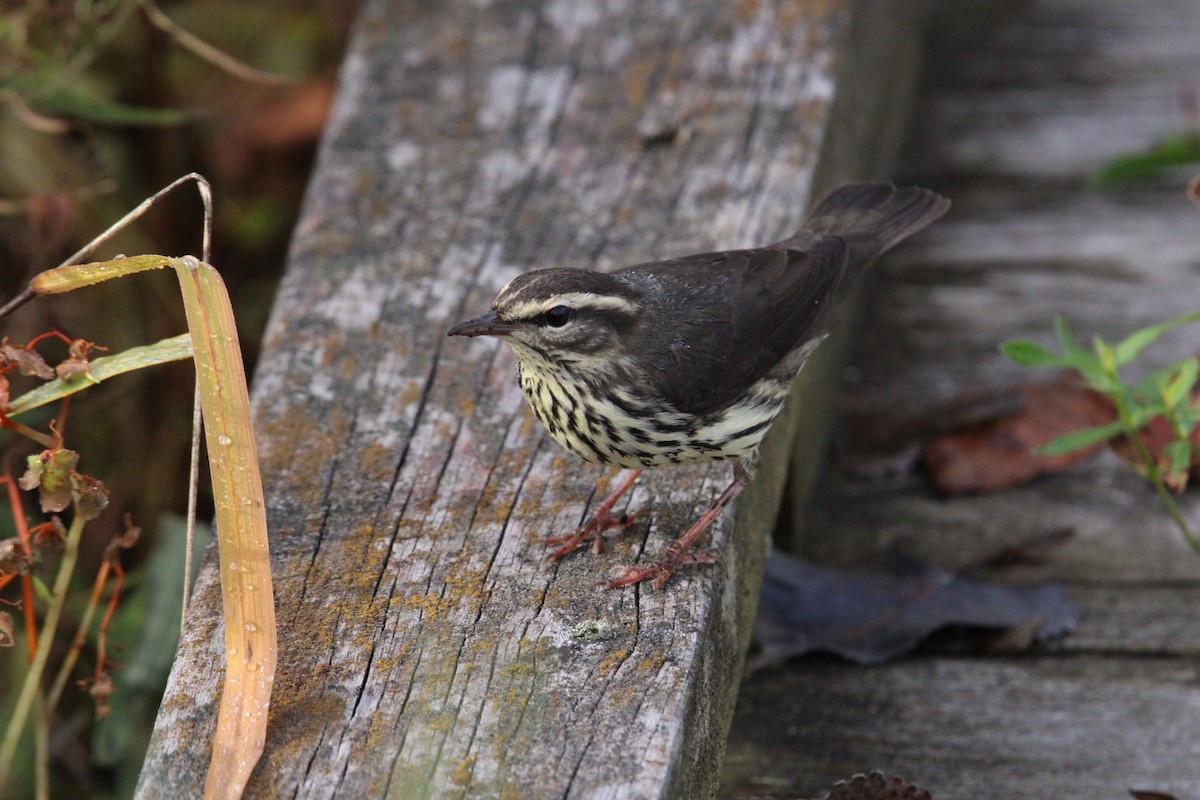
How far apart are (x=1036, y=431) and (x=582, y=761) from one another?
2625mm

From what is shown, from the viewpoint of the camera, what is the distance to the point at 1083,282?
541 cm

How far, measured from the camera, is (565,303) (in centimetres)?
342

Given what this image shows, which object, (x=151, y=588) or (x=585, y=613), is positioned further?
(x=151, y=588)

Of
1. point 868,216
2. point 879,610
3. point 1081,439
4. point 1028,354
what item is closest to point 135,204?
point 868,216

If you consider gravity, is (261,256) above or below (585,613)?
below

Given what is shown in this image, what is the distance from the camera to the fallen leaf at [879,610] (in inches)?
147

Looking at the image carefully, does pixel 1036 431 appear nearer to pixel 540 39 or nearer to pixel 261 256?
pixel 540 39

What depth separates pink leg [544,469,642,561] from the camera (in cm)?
308

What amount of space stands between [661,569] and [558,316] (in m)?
0.79

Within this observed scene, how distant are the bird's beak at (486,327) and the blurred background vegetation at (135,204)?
3.37 feet

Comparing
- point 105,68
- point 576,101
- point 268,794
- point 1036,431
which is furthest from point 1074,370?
point 105,68

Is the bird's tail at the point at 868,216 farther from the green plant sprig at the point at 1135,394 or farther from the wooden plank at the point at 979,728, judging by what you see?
the wooden plank at the point at 979,728

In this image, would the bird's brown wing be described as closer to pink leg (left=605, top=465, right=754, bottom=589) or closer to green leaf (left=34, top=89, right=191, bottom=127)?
pink leg (left=605, top=465, right=754, bottom=589)

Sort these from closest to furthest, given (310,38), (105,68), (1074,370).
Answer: (1074,370) < (105,68) < (310,38)
